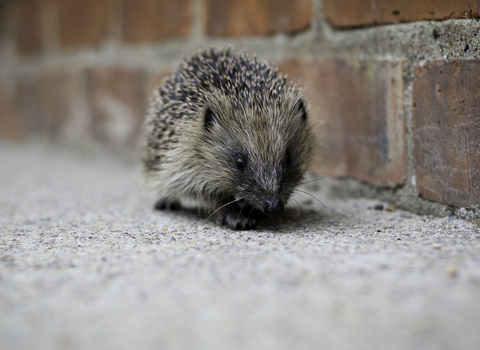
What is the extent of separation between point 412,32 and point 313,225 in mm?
986

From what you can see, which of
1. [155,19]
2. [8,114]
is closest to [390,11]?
[155,19]

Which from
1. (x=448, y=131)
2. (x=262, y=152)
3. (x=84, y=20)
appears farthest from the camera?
(x=84, y=20)

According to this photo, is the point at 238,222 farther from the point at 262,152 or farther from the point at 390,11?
the point at 390,11

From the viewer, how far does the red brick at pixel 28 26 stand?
5.13 m

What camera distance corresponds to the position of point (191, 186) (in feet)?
8.59

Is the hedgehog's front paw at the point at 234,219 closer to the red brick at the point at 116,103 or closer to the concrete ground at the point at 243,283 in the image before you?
the concrete ground at the point at 243,283

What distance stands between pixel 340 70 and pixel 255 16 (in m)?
0.73

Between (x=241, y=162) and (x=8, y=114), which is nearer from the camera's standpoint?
(x=241, y=162)

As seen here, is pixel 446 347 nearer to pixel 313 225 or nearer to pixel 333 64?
pixel 313 225

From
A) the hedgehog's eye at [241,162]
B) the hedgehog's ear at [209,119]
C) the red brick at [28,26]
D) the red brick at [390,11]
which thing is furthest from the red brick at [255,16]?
the red brick at [28,26]

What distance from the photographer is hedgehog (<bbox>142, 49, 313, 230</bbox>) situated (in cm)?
228

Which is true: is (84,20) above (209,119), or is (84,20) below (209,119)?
above

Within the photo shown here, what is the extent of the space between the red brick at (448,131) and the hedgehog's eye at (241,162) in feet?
2.60

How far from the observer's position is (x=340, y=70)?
8.93 feet
